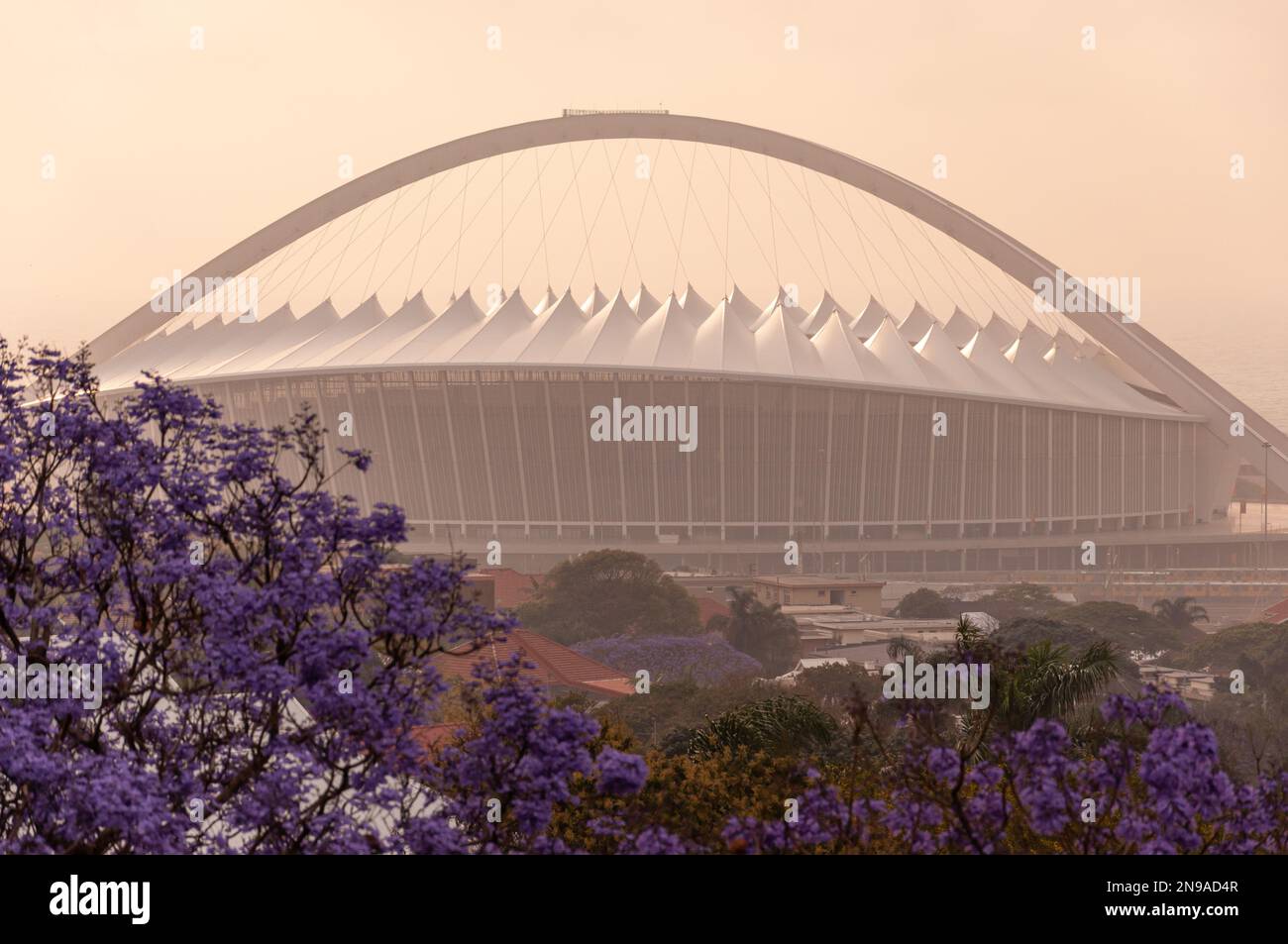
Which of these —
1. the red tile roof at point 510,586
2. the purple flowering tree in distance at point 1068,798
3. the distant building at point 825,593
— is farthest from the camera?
the distant building at point 825,593

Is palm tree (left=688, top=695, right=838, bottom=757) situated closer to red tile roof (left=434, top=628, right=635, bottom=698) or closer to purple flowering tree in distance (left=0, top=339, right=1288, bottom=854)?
purple flowering tree in distance (left=0, top=339, right=1288, bottom=854)

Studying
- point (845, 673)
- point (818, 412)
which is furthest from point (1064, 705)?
point (818, 412)

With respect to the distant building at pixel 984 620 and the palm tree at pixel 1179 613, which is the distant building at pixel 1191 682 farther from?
the palm tree at pixel 1179 613

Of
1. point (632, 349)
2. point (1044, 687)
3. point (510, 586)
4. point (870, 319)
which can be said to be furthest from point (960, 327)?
point (1044, 687)

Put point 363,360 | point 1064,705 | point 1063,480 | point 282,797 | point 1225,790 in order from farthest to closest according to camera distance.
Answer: point 1063,480 < point 363,360 < point 1064,705 < point 282,797 < point 1225,790

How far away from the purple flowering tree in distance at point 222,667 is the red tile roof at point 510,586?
4593 centimetres

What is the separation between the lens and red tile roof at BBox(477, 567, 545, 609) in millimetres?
58688

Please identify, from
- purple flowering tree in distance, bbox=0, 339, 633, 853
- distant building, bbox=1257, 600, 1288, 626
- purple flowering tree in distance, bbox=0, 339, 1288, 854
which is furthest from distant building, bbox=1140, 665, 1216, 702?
purple flowering tree in distance, bbox=0, 339, 633, 853

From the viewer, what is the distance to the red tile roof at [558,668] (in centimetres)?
4066

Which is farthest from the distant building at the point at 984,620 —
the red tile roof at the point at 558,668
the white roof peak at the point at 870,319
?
the white roof peak at the point at 870,319

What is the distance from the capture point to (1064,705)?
72.5 feet

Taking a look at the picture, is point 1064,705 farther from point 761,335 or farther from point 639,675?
point 761,335

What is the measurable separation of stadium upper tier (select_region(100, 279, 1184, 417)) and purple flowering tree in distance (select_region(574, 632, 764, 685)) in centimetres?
2481
